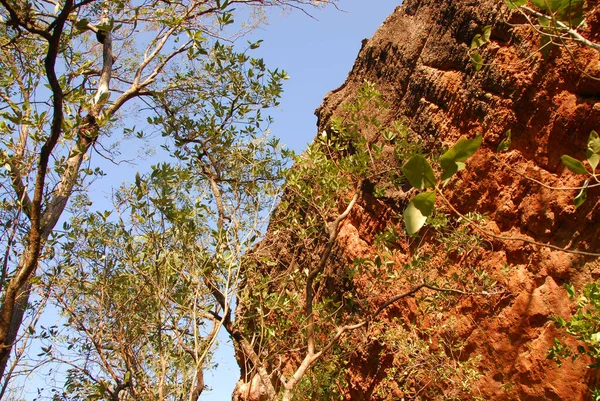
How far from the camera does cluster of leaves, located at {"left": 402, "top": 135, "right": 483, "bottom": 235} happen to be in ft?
4.23

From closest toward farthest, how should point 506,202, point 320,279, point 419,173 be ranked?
point 419,173 < point 506,202 < point 320,279

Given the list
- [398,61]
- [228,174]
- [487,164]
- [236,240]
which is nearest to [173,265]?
[236,240]

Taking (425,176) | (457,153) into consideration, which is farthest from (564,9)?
(425,176)

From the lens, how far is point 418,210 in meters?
1.36

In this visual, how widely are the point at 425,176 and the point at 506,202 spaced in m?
5.80

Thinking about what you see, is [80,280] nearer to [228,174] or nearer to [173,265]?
[173,265]

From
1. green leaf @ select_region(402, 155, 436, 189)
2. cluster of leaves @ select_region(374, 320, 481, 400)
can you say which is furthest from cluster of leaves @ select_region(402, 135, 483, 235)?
cluster of leaves @ select_region(374, 320, 481, 400)

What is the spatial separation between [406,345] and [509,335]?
1.23 m

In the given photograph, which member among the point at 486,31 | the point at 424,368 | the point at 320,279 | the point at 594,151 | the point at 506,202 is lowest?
the point at 594,151

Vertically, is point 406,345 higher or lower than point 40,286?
lower

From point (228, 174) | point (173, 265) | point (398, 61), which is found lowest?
point (173, 265)

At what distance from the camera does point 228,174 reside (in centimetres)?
666

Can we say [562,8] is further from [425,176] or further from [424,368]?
[424,368]

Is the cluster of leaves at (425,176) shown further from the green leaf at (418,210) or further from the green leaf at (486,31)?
the green leaf at (486,31)
